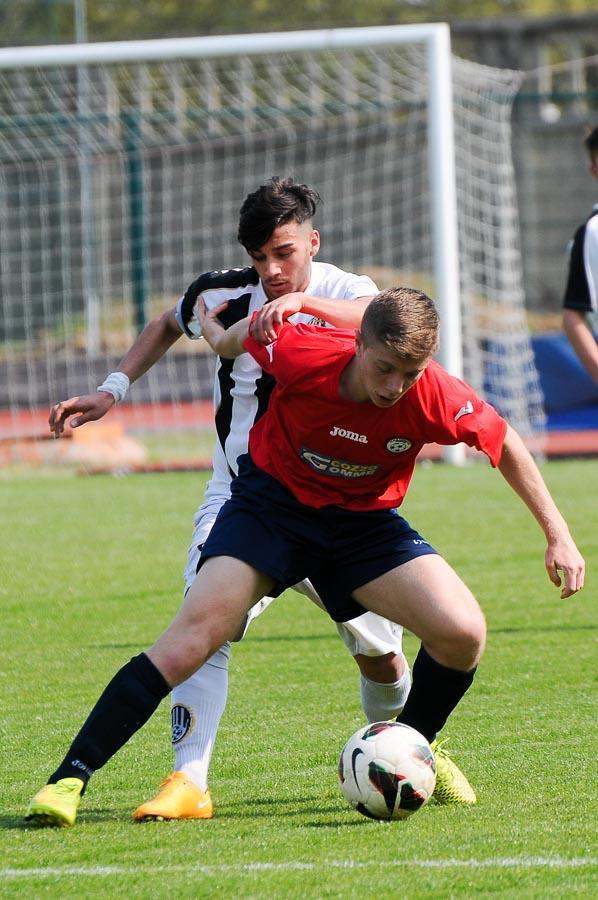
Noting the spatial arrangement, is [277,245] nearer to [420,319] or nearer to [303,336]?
[303,336]

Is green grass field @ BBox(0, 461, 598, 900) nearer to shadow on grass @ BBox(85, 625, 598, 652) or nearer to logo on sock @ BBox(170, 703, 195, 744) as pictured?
shadow on grass @ BBox(85, 625, 598, 652)

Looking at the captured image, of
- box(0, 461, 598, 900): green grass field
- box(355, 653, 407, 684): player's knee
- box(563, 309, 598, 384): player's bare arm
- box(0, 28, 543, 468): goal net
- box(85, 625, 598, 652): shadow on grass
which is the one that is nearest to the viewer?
box(0, 461, 598, 900): green grass field

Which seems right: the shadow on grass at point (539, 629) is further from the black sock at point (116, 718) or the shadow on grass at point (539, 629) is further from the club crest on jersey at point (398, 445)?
the black sock at point (116, 718)

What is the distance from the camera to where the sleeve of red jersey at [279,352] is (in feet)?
13.6

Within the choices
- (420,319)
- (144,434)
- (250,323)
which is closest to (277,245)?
(250,323)

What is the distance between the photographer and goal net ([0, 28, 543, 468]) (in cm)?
1523

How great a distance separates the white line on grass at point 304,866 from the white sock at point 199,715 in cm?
64

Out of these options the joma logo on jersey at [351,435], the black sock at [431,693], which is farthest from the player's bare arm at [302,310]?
the black sock at [431,693]

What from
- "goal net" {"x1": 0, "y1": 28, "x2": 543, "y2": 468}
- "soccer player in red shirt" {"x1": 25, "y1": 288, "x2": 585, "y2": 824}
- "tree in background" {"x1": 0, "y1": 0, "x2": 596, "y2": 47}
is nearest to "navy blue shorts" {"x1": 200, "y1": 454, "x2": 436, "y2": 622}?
"soccer player in red shirt" {"x1": 25, "y1": 288, "x2": 585, "y2": 824}

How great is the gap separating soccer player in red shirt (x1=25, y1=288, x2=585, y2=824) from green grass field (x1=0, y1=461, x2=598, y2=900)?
14.1 inches

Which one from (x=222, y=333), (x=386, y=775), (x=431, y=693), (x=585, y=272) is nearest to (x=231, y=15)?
(x=585, y=272)

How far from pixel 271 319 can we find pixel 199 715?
3.91ft

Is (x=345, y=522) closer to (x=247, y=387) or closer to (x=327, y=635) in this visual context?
(x=247, y=387)

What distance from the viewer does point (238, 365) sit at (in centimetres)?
472
